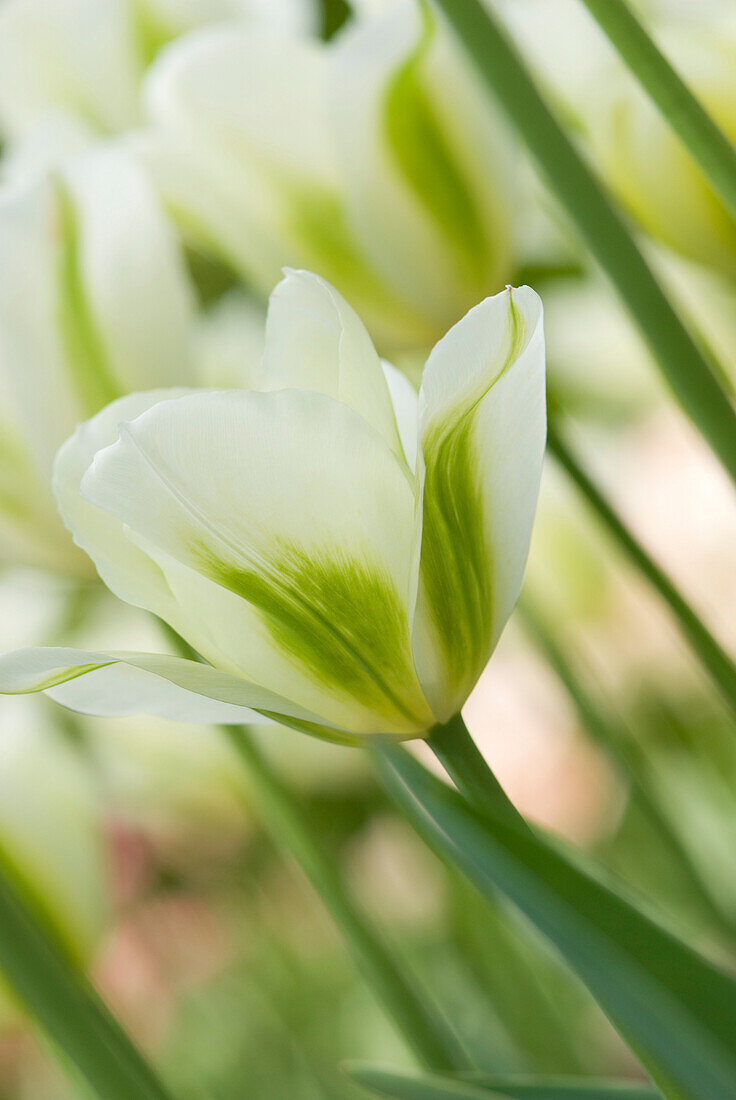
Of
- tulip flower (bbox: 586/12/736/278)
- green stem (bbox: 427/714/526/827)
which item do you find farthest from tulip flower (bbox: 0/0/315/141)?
green stem (bbox: 427/714/526/827)

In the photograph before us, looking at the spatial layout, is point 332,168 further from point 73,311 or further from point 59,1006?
point 59,1006

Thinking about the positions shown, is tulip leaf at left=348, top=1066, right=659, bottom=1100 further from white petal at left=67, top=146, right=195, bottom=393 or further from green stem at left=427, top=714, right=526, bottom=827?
white petal at left=67, top=146, right=195, bottom=393

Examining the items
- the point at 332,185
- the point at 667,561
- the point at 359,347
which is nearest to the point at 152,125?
the point at 332,185

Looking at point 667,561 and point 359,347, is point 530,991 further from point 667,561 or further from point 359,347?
point 359,347

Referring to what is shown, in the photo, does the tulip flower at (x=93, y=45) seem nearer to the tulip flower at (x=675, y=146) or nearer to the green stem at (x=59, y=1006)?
the tulip flower at (x=675, y=146)

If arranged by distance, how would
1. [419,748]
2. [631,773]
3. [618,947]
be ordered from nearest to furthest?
[618,947] < [631,773] < [419,748]

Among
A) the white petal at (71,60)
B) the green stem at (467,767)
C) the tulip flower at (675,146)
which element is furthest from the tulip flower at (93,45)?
the green stem at (467,767)

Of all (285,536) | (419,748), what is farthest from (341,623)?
(419,748)
